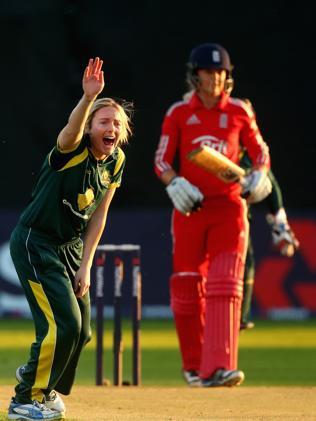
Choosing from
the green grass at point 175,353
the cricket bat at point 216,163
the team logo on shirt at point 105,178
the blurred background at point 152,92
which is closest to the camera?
the team logo on shirt at point 105,178

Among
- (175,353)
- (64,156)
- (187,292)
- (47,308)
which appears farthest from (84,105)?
(175,353)

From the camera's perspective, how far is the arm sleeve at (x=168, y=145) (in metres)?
9.16

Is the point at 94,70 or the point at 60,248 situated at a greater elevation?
the point at 94,70

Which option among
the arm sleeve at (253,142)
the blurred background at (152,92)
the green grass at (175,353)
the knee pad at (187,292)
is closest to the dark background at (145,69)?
the blurred background at (152,92)

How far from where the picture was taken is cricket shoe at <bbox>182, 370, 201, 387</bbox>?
911 centimetres

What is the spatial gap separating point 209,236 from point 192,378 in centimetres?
92

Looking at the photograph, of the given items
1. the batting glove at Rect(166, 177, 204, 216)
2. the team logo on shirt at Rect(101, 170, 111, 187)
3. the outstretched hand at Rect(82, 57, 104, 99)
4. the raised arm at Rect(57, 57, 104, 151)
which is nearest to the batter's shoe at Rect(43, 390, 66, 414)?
the team logo on shirt at Rect(101, 170, 111, 187)

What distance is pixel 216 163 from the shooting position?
8.68 meters

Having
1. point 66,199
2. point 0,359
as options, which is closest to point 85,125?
point 66,199

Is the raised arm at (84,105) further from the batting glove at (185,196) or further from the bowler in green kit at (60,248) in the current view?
the batting glove at (185,196)

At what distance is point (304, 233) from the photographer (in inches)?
591

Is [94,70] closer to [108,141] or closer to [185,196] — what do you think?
[108,141]

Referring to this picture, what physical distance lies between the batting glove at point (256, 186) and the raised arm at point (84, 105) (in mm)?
2264

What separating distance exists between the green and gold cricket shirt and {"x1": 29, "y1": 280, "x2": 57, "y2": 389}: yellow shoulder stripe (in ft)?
0.93
